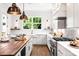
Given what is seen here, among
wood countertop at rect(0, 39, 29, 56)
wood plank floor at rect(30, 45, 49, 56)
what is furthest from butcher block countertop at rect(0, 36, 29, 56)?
wood plank floor at rect(30, 45, 49, 56)

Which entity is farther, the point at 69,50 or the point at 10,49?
the point at 10,49

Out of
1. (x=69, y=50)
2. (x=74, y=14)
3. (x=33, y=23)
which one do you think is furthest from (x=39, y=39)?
(x=69, y=50)

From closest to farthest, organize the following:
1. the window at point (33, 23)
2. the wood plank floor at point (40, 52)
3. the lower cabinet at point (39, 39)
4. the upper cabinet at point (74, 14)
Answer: the upper cabinet at point (74, 14), the wood plank floor at point (40, 52), the lower cabinet at point (39, 39), the window at point (33, 23)

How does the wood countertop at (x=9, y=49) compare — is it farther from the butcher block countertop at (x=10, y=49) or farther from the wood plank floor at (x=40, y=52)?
the wood plank floor at (x=40, y=52)

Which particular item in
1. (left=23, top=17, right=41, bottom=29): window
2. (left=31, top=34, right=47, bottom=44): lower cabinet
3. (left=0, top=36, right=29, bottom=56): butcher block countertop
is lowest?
(left=31, top=34, right=47, bottom=44): lower cabinet

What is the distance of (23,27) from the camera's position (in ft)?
29.5

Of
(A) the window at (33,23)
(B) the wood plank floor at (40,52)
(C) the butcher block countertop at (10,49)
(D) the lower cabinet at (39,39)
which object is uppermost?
(A) the window at (33,23)

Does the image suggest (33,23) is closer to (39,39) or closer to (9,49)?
(39,39)

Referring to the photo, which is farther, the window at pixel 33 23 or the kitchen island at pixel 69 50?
the window at pixel 33 23

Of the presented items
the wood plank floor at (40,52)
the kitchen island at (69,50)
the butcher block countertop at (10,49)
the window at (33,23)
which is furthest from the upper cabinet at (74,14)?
the window at (33,23)

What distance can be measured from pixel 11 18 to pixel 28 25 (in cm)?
115

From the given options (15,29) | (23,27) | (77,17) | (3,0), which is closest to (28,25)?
(23,27)

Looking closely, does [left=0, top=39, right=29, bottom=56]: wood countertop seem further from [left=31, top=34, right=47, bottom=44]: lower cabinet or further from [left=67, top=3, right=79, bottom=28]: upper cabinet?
[left=31, top=34, right=47, bottom=44]: lower cabinet

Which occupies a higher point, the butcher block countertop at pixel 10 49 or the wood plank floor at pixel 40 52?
the butcher block countertop at pixel 10 49
